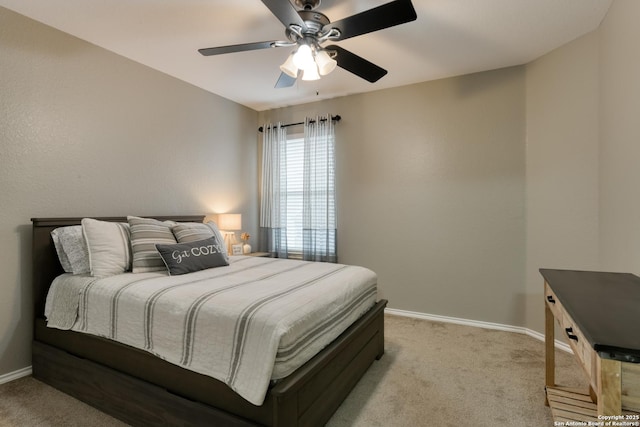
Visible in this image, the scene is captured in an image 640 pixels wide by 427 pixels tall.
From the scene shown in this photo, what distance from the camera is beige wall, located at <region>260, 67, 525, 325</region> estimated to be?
318cm

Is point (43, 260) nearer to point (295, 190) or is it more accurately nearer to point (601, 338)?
point (295, 190)

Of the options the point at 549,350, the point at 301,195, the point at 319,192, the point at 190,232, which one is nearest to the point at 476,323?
the point at 549,350

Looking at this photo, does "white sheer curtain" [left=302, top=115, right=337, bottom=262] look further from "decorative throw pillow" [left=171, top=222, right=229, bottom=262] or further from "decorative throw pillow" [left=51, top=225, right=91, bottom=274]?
"decorative throw pillow" [left=51, top=225, right=91, bottom=274]

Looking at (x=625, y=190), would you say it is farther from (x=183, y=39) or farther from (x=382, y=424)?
(x=183, y=39)

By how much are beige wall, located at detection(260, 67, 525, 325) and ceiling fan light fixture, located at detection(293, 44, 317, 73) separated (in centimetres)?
185

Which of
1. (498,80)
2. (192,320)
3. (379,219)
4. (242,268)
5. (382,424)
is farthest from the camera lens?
(379,219)

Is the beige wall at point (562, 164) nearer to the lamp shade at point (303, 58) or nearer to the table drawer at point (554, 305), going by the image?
the table drawer at point (554, 305)

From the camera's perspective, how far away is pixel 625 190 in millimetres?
2037

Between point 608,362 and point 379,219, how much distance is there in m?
2.95

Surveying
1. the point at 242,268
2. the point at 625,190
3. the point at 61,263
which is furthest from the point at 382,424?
the point at 61,263

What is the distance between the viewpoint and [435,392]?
6.91 feet

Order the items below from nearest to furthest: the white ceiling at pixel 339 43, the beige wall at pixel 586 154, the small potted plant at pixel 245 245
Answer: the beige wall at pixel 586 154 → the white ceiling at pixel 339 43 → the small potted plant at pixel 245 245

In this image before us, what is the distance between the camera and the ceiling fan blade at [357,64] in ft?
7.07

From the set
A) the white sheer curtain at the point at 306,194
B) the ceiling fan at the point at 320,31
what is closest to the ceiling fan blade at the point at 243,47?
the ceiling fan at the point at 320,31
